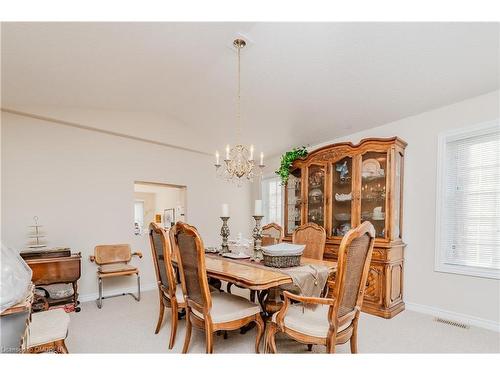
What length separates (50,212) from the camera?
11.6ft

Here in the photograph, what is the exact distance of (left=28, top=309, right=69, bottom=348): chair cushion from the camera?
1.71 m

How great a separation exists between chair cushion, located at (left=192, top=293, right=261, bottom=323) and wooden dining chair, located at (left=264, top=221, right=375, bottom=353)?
24cm

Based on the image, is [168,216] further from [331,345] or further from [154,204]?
[331,345]

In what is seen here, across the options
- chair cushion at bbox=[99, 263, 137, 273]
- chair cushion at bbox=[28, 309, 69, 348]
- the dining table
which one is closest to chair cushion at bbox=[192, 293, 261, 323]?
the dining table

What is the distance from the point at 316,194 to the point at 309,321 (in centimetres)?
242

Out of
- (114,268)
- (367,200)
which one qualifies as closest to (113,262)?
(114,268)

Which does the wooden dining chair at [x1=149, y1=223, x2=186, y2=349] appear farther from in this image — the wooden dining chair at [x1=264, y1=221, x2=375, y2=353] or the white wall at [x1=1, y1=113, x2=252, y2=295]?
the white wall at [x1=1, y1=113, x2=252, y2=295]

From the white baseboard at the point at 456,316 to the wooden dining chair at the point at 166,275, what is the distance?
271cm

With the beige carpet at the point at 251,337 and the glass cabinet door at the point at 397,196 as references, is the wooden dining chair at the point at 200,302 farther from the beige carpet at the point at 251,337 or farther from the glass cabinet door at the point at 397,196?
the glass cabinet door at the point at 397,196

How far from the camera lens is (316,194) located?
4047 mm

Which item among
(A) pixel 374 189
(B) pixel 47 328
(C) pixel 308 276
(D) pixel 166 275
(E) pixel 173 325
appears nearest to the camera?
(B) pixel 47 328

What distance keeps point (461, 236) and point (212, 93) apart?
136 inches

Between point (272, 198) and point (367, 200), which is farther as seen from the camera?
point (272, 198)
